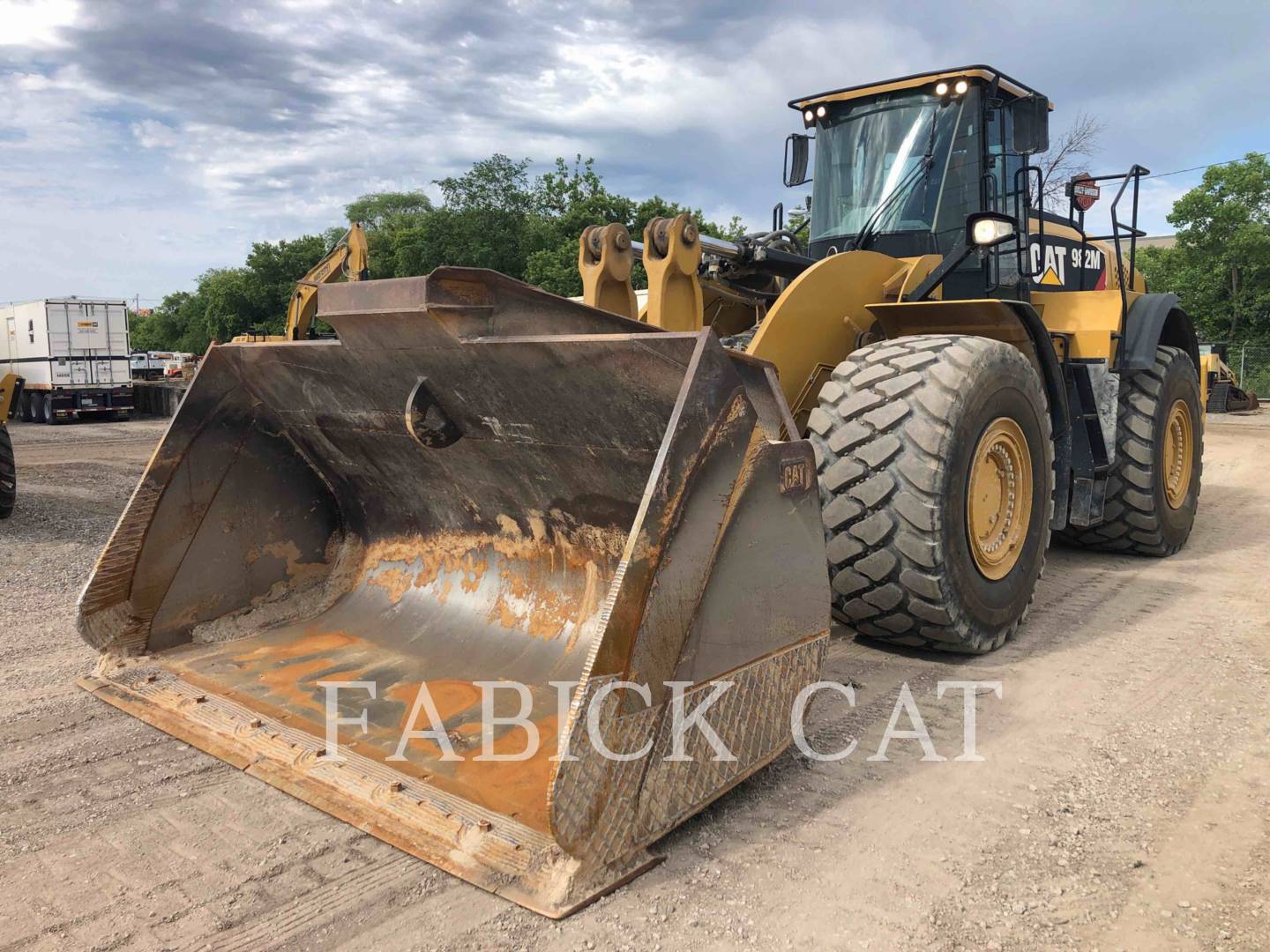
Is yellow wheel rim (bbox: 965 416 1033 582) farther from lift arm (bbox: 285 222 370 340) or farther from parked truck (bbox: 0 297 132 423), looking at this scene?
parked truck (bbox: 0 297 132 423)

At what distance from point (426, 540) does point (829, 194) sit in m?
3.22

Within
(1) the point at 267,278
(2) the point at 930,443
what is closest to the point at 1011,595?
(2) the point at 930,443

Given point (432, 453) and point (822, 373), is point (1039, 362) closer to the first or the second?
point (822, 373)

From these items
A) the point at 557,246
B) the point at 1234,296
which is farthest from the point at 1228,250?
the point at 557,246

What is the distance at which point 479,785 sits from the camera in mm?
2787

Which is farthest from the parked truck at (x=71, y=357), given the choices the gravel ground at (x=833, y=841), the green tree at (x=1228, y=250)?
the green tree at (x=1228, y=250)

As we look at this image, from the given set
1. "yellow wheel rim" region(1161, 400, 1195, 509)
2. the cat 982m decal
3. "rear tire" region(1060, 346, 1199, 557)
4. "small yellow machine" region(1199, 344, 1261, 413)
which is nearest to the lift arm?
the cat 982m decal

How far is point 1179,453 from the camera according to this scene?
6.93 metres

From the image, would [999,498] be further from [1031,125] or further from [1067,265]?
[1067,265]

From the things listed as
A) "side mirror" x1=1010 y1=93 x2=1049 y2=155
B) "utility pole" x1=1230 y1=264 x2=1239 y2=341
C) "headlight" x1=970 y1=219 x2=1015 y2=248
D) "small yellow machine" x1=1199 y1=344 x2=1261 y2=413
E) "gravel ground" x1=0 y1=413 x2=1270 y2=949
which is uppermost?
"utility pole" x1=1230 y1=264 x2=1239 y2=341

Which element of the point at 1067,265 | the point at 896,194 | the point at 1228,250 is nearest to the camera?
the point at 896,194

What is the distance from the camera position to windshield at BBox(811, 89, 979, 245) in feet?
17.2

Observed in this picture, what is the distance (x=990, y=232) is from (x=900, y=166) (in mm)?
1077

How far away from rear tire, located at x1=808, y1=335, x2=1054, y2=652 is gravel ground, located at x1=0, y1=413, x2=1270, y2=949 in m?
0.28
